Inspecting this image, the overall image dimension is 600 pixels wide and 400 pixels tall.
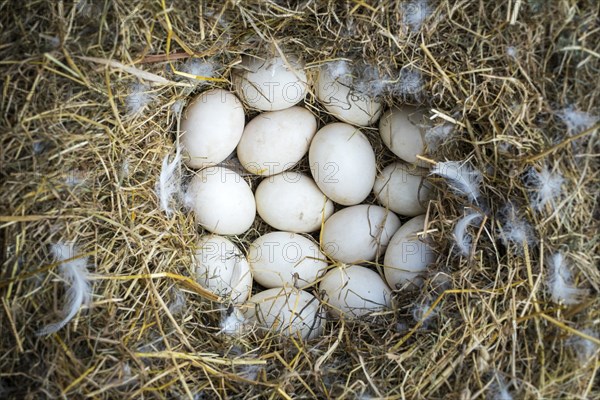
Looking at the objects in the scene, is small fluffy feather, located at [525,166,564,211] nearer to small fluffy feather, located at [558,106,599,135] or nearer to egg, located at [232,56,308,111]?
small fluffy feather, located at [558,106,599,135]

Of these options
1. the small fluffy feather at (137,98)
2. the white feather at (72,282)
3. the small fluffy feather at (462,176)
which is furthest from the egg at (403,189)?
the white feather at (72,282)

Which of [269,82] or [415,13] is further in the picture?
[269,82]

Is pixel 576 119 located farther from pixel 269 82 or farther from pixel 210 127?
pixel 210 127

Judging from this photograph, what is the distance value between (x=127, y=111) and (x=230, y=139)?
30 centimetres

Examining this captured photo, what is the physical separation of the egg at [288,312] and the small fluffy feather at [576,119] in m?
0.76

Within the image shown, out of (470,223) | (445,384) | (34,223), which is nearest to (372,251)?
(470,223)

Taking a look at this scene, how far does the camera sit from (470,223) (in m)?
1.55

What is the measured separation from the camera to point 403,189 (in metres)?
1.74

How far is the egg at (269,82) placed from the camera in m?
1.69

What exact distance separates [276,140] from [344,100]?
8.6 inches

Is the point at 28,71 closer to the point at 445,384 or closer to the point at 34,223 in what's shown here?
the point at 34,223

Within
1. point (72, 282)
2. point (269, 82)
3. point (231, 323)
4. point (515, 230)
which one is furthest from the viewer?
point (269, 82)

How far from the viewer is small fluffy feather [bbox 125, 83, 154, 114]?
60.1 inches

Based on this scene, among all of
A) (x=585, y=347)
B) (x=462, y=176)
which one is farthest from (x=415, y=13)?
(x=585, y=347)
